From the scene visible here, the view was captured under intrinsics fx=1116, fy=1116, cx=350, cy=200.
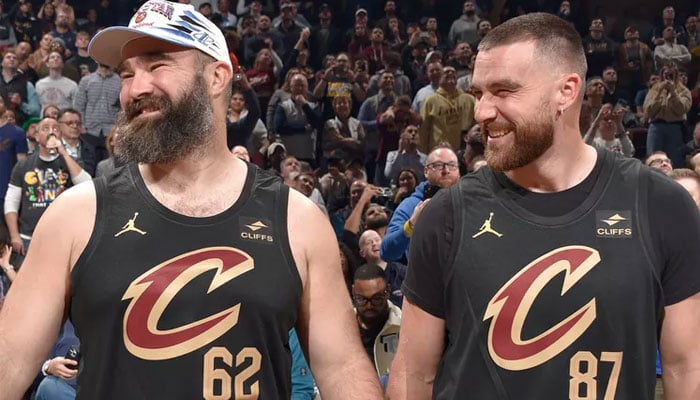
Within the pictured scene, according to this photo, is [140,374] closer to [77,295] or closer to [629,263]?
[77,295]

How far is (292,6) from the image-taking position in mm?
15102

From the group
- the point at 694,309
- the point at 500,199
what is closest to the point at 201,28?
the point at 500,199

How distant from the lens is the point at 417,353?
3.08 metres

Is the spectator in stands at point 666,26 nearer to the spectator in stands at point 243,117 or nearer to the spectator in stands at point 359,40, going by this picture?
the spectator in stands at point 359,40

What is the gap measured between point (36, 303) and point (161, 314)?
32cm

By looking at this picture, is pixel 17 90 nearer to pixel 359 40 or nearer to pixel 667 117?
pixel 359 40

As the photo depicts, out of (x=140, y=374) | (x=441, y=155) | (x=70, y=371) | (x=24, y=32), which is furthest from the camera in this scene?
(x=24, y=32)

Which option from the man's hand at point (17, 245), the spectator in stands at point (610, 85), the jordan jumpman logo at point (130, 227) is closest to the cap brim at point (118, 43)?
the jordan jumpman logo at point (130, 227)

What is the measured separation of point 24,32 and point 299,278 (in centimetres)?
1299

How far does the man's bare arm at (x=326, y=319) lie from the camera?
9.97 feet

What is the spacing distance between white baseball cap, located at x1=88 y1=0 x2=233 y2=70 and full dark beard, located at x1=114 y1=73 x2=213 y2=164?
0.11 metres

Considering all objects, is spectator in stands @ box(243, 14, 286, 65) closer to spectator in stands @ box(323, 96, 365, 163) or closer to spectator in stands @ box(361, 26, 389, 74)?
spectator in stands @ box(361, 26, 389, 74)

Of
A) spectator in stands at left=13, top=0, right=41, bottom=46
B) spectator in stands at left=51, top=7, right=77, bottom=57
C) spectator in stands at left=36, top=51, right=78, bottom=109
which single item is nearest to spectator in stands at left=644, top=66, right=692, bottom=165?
spectator in stands at left=36, top=51, right=78, bottom=109

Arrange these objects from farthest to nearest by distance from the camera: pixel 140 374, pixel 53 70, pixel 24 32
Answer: pixel 24 32, pixel 53 70, pixel 140 374
